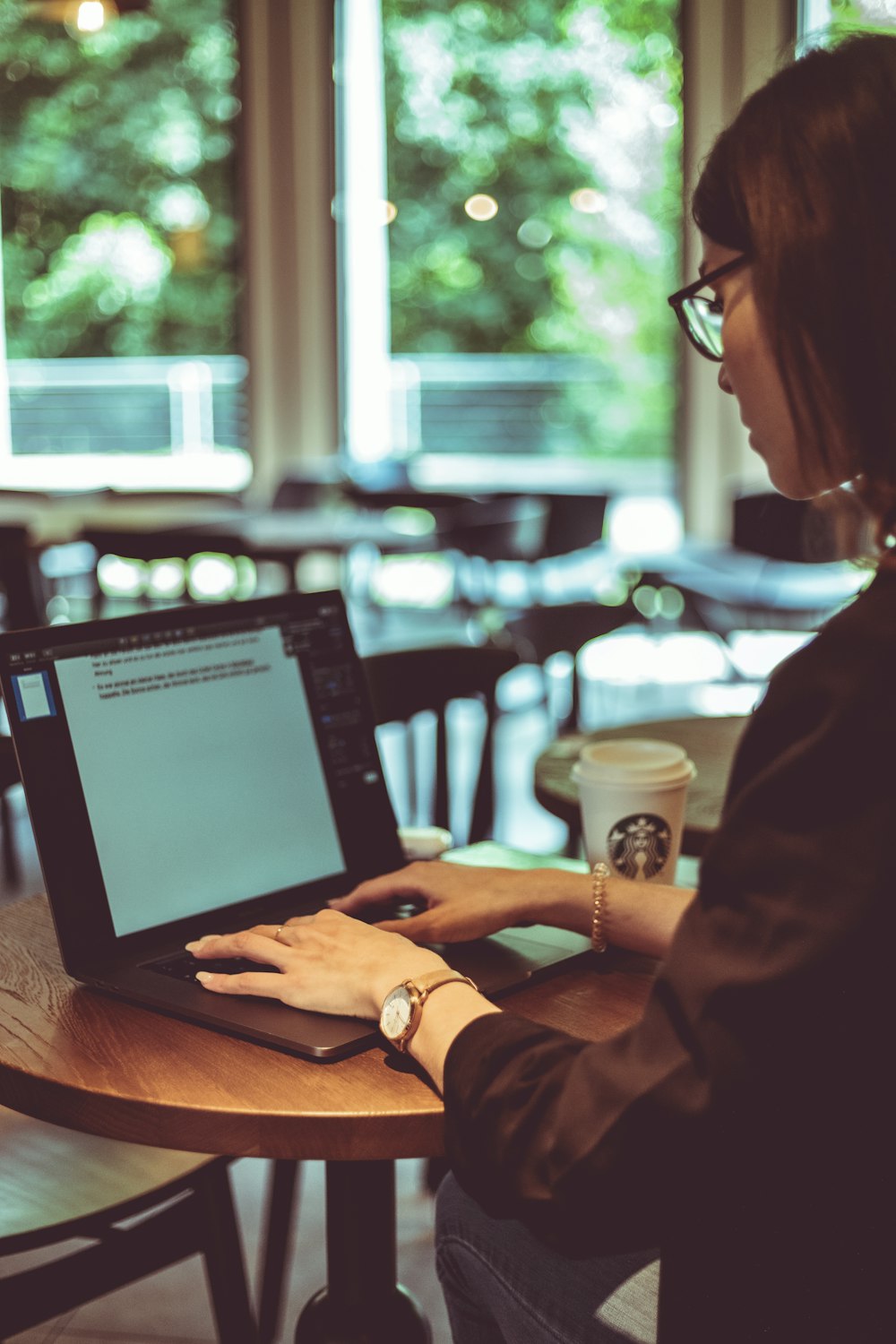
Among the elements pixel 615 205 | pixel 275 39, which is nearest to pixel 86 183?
pixel 275 39

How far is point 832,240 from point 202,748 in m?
0.67

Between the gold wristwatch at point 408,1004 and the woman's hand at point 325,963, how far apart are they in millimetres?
11

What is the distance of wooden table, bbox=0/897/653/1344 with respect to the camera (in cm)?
88

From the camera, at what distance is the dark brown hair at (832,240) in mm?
722

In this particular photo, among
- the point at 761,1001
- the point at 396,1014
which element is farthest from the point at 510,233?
the point at 761,1001

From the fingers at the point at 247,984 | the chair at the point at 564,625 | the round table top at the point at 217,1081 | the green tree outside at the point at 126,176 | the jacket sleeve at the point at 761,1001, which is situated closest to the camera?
the jacket sleeve at the point at 761,1001

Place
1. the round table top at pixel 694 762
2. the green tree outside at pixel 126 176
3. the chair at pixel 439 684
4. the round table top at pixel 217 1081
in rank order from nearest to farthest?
the round table top at pixel 217 1081 < the round table top at pixel 694 762 < the chair at pixel 439 684 < the green tree outside at pixel 126 176

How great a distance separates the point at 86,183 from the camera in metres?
7.46

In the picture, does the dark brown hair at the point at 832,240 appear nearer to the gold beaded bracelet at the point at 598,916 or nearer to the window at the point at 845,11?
the gold beaded bracelet at the point at 598,916

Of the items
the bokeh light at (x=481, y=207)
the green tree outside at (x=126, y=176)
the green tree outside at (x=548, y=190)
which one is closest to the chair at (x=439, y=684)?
the green tree outside at (x=548, y=190)

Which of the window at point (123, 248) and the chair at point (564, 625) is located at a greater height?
the window at point (123, 248)

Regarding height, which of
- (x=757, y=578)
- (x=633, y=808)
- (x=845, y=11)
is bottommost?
(x=757, y=578)

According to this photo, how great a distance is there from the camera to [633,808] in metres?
1.24

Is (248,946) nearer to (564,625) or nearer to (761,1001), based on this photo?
(761,1001)
